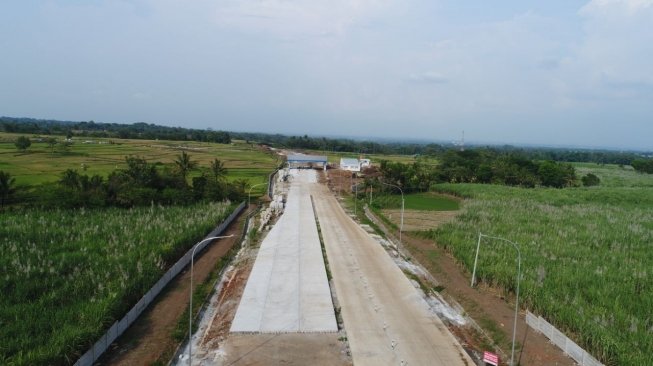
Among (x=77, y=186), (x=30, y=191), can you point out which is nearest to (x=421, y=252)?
(x=77, y=186)

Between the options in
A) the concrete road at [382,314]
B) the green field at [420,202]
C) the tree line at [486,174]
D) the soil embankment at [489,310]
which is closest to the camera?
the concrete road at [382,314]

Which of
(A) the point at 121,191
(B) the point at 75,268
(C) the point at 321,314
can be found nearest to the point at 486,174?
(A) the point at 121,191

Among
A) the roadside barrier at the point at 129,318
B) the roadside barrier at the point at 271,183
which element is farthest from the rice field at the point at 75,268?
the roadside barrier at the point at 271,183

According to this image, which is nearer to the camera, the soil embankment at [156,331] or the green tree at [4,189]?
the soil embankment at [156,331]

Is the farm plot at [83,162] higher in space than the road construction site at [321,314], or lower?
higher

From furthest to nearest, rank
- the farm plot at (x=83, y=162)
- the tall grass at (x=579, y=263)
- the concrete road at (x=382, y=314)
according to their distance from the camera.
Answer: the farm plot at (x=83, y=162) < the tall grass at (x=579, y=263) < the concrete road at (x=382, y=314)

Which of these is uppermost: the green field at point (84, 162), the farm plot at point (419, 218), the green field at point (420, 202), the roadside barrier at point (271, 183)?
the green field at point (84, 162)

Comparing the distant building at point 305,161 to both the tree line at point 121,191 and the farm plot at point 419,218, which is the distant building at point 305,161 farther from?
the farm plot at point 419,218

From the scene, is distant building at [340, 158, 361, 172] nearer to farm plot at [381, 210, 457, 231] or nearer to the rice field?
farm plot at [381, 210, 457, 231]
